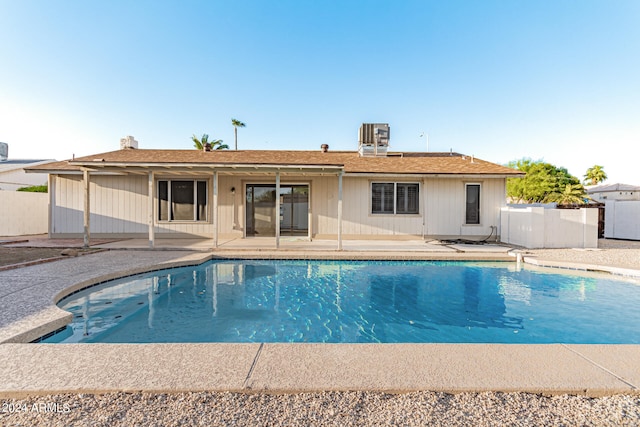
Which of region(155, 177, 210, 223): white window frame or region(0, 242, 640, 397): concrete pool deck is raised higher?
region(155, 177, 210, 223): white window frame

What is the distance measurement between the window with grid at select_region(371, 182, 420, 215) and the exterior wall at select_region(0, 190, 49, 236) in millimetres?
16404

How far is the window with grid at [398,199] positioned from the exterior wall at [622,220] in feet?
32.7

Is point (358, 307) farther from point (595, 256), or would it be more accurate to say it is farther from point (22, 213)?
point (22, 213)

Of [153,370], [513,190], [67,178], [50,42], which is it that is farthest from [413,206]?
[513,190]

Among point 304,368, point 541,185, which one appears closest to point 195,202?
point 304,368

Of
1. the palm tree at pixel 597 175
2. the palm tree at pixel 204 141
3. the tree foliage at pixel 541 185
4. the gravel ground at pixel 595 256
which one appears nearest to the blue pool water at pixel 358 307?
the gravel ground at pixel 595 256

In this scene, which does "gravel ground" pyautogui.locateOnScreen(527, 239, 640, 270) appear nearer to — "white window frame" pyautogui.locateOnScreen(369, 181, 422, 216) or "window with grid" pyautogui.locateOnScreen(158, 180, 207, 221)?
"white window frame" pyautogui.locateOnScreen(369, 181, 422, 216)

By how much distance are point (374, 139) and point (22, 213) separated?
17.3 meters

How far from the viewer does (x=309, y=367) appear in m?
2.59

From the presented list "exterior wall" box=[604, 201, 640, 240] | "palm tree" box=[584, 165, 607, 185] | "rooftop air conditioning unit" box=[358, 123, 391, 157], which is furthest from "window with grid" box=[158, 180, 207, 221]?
"palm tree" box=[584, 165, 607, 185]

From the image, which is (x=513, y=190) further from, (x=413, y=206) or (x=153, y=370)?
(x=153, y=370)

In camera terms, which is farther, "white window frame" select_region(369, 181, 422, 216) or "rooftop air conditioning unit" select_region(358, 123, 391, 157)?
"rooftop air conditioning unit" select_region(358, 123, 391, 157)

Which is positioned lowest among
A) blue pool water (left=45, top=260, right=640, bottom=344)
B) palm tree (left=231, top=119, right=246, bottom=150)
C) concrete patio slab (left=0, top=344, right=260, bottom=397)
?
blue pool water (left=45, top=260, right=640, bottom=344)

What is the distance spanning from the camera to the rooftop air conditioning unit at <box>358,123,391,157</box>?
49.3ft
